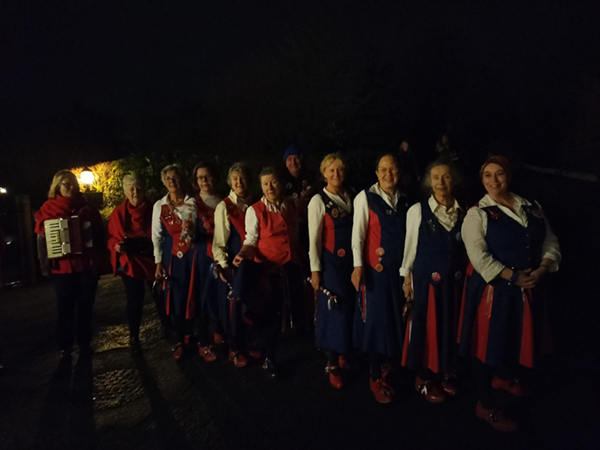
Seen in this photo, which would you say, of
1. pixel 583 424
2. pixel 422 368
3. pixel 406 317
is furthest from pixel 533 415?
pixel 406 317

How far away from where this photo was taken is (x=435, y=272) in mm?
2926

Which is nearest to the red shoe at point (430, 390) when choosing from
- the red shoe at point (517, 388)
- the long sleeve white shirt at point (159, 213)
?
the red shoe at point (517, 388)

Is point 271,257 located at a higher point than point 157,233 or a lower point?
lower

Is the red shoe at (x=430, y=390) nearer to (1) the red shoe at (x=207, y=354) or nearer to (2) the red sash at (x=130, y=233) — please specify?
(1) the red shoe at (x=207, y=354)

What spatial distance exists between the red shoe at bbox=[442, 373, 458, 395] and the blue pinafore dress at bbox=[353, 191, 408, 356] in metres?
0.47

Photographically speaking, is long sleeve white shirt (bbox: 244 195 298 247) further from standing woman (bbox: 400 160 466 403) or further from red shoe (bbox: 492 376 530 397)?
red shoe (bbox: 492 376 530 397)

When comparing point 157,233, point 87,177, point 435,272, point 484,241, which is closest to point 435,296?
point 435,272

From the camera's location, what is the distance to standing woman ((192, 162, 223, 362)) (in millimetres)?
3803

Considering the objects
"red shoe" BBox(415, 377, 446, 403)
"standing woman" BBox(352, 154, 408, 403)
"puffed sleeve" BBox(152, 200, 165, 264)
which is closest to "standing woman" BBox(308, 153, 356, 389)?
"standing woman" BBox(352, 154, 408, 403)

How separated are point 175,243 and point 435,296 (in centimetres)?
232

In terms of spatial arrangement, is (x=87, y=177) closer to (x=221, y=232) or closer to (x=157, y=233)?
(x=157, y=233)

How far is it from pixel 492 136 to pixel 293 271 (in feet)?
36.3

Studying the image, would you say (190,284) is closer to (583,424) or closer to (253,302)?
(253,302)

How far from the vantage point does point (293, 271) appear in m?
3.65
